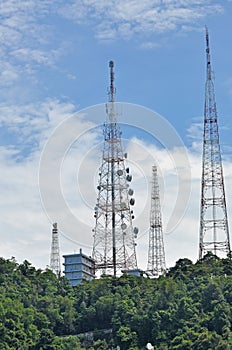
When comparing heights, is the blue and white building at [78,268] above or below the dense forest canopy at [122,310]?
above

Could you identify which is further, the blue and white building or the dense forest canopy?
the blue and white building

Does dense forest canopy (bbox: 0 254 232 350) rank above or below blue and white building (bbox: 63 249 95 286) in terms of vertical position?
below

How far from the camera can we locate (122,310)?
117ft

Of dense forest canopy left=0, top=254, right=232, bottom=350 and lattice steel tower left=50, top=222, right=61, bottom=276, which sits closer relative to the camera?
dense forest canopy left=0, top=254, right=232, bottom=350

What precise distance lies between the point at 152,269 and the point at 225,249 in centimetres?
805

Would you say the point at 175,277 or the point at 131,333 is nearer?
the point at 131,333

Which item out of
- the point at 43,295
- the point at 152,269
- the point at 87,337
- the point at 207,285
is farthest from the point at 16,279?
the point at 207,285

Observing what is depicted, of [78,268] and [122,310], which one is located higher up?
[78,268]

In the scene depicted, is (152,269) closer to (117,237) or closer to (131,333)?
(117,237)

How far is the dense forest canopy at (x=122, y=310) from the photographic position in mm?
32188

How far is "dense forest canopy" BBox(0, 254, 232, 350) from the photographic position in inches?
1267

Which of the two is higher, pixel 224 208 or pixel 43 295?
Result: pixel 224 208

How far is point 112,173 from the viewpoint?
41.5m

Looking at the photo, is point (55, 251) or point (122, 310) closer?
point (122, 310)
